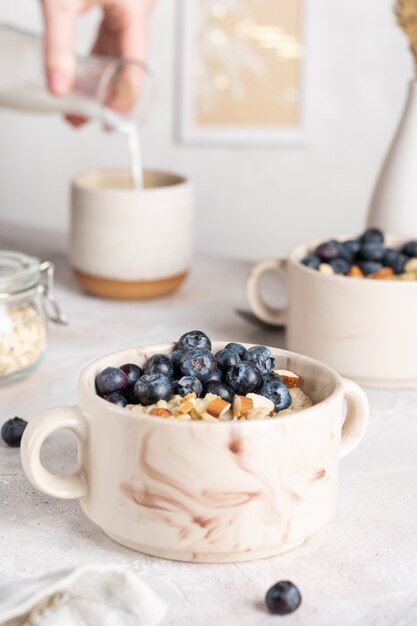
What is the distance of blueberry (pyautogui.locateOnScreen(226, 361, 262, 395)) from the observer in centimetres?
66

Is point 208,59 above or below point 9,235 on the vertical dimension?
above

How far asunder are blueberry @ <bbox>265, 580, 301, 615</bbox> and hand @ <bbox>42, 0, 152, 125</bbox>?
80 centimetres

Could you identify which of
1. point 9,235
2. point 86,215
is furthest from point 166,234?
point 9,235

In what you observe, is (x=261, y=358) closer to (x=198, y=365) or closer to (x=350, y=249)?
(x=198, y=365)

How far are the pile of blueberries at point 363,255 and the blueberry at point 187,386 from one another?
1.16 feet

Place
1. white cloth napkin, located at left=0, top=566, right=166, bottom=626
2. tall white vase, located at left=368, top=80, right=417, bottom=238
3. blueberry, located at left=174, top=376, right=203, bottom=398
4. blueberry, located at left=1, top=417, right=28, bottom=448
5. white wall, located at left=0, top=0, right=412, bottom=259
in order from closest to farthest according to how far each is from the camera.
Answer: white cloth napkin, located at left=0, top=566, right=166, bottom=626 → blueberry, located at left=174, top=376, right=203, bottom=398 → blueberry, located at left=1, top=417, right=28, bottom=448 → tall white vase, located at left=368, top=80, right=417, bottom=238 → white wall, located at left=0, top=0, right=412, bottom=259

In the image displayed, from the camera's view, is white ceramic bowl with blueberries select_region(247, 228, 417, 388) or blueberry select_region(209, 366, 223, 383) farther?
white ceramic bowl with blueberries select_region(247, 228, 417, 388)

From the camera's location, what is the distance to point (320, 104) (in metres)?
2.11

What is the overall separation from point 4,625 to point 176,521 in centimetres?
11

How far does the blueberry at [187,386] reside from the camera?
2.16ft

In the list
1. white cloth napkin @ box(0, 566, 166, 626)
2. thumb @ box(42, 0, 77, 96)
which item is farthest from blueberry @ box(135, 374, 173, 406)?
thumb @ box(42, 0, 77, 96)

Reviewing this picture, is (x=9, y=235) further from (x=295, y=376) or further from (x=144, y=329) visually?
(x=295, y=376)

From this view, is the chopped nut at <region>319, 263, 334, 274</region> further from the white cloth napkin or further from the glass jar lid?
the white cloth napkin

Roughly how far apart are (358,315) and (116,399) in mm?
342
